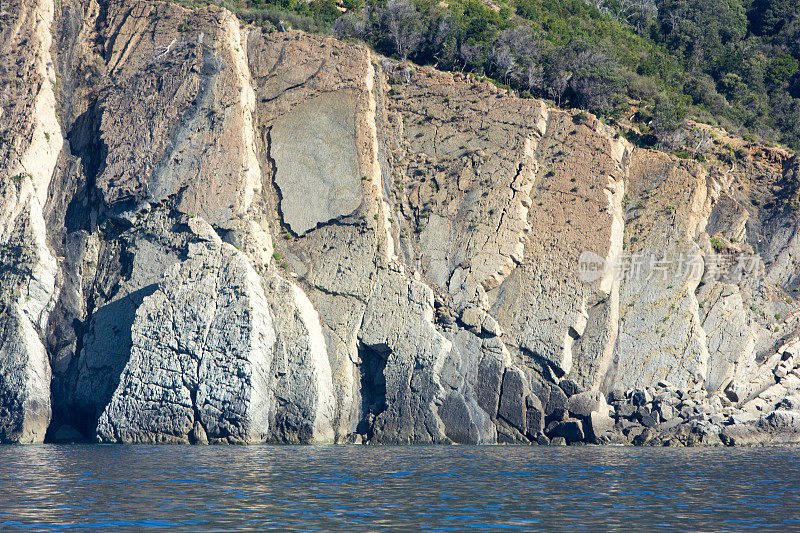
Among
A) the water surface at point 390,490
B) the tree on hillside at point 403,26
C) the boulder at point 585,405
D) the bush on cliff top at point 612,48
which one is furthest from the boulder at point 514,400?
the tree on hillside at point 403,26

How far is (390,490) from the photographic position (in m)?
19.9

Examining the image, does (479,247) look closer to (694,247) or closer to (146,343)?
(694,247)

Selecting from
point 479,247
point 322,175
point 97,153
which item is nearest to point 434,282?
point 479,247

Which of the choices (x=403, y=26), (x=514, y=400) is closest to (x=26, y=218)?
(x=514, y=400)

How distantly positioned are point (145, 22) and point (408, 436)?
81.4 ft

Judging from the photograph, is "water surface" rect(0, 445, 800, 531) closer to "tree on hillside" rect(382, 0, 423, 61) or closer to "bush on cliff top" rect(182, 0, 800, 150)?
"bush on cliff top" rect(182, 0, 800, 150)

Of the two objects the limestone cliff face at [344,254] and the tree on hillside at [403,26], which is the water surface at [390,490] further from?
the tree on hillside at [403,26]

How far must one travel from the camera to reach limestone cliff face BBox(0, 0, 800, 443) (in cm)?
3453

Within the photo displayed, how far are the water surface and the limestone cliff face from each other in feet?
15.6

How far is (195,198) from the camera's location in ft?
124

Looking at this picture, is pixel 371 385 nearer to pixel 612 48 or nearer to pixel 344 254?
pixel 344 254

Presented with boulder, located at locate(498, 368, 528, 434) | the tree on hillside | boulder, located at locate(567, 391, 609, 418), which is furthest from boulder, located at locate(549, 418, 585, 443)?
the tree on hillside

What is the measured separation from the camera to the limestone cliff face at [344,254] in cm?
3453

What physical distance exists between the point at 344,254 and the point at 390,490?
19.4m
